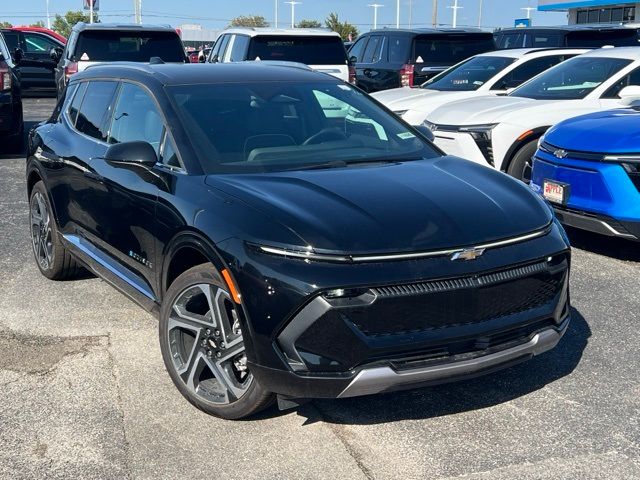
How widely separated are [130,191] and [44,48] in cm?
1880

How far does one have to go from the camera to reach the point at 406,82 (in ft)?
49.1

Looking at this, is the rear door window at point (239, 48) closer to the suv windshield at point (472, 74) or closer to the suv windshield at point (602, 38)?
the suv windshield at point (472, 74)

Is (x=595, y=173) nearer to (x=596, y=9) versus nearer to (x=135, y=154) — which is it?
(x=135, y=154)

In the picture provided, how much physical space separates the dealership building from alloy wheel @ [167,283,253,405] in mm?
42290

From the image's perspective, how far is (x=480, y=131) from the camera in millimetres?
9031

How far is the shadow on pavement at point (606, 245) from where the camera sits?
718 centimetres

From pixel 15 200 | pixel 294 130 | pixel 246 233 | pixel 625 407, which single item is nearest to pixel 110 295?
pixel 294 130

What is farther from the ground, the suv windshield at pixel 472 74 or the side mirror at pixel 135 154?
the side mirror at pixel 135 154

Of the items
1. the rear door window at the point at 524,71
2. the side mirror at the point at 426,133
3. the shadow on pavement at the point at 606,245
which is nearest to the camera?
the side mirror at the point at 426,133

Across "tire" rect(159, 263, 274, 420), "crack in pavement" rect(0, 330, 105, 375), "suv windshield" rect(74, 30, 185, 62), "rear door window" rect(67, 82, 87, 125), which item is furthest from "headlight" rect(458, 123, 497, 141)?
"suv windshield" rect(74, 30, 185, 62)

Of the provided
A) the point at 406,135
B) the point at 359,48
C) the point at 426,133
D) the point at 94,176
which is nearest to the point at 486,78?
the point at 359,48

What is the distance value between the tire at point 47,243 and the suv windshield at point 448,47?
959cm

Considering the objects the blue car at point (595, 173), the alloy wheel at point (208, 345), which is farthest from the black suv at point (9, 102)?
the alloy wheel at point (208, 345)

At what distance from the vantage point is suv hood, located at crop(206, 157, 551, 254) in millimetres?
3670
